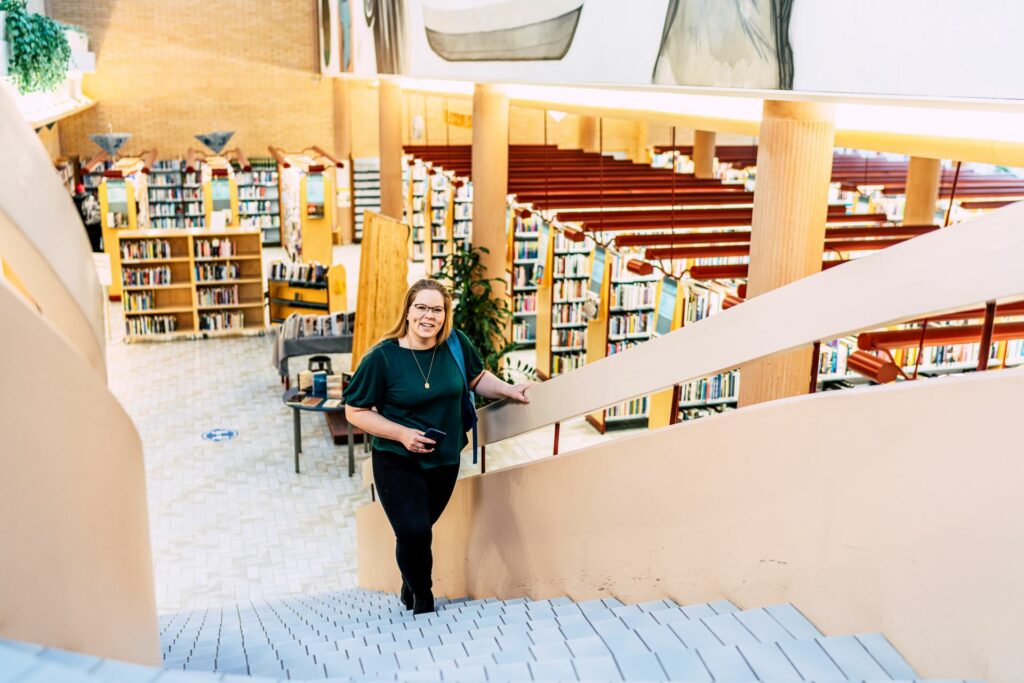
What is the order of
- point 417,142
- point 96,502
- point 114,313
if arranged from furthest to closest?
point 417,142 < point 114,313 < point 96,502

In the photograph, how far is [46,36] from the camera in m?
8.75

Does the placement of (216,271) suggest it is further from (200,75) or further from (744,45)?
(744,45)

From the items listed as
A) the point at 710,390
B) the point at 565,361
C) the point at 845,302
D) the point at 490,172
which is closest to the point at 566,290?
the point at 565,361

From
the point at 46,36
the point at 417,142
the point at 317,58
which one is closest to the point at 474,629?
the point at 46,36

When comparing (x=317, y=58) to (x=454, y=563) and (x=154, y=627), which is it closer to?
(x=454, y=563)

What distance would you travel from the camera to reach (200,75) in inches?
792

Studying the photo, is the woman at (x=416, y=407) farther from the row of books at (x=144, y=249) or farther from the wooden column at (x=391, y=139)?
the row of books at (x=144, y=249)

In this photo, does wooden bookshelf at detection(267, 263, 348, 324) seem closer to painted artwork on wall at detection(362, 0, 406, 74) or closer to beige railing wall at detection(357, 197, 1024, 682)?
painted artwork on wall at detection(362, 0, 406, 74)

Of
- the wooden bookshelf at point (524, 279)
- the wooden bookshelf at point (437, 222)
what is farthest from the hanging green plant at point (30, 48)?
the wooden bookshelf at point (437, 222)

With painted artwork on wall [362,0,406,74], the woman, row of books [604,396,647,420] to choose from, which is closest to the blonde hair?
the woman

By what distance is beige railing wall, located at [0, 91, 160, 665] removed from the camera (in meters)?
1.43

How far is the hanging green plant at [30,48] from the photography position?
816cm

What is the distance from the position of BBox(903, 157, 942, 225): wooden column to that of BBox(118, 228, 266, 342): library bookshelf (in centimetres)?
880

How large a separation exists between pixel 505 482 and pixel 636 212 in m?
6.02
